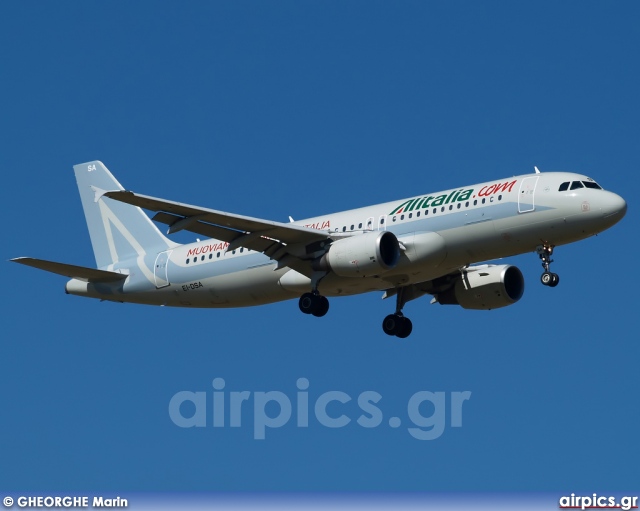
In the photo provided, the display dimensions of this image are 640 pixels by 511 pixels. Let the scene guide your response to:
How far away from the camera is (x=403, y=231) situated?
175 feet

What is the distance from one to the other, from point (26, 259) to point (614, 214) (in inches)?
820

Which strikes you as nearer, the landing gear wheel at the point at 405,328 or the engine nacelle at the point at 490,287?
the engine nacelle at the point at 490,287

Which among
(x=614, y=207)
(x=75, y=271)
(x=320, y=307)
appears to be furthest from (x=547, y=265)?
(x=75, y=271)

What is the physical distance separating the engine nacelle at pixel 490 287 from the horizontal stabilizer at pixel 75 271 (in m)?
13.5

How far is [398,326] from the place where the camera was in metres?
58.4

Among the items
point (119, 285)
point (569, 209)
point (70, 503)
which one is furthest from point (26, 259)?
point (569, 209)

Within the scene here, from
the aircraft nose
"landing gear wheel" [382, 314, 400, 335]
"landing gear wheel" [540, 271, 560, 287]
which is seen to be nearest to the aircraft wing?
"landing gear wheel" [382, 314, 400, 335]

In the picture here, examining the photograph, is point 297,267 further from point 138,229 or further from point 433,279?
point 138,229

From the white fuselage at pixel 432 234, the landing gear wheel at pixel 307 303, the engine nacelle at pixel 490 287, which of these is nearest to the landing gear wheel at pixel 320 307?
the landing gear wheel at pixel 307 303

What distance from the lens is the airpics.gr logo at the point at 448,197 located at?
2057 inches

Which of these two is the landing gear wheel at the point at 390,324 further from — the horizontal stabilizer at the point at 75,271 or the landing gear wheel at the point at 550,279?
the horizontal stabilizer at the point at 75,271

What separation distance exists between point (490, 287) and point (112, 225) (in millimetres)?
16324

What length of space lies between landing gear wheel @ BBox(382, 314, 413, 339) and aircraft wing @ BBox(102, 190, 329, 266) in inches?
221

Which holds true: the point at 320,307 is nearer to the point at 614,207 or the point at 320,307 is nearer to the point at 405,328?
the point at 405,328
